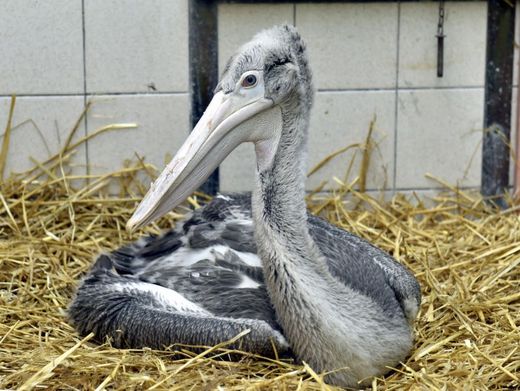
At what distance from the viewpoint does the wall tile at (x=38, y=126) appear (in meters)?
5.17

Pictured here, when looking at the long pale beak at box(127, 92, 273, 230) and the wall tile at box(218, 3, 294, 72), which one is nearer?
the long pale beak at box(127, 92, 273, 230)

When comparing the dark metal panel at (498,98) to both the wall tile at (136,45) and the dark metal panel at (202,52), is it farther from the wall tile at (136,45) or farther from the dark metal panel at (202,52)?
the wall tile at (136,45)

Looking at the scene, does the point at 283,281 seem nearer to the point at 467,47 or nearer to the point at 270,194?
the point at 270,194

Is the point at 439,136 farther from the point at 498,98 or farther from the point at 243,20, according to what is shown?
the point at 243,20

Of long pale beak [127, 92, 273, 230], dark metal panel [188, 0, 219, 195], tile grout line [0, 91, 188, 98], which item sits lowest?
long pale beak [127, 92, 273, 230]

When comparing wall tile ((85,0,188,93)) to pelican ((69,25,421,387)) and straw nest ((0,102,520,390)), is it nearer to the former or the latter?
straw nest ((0,102,520,390))

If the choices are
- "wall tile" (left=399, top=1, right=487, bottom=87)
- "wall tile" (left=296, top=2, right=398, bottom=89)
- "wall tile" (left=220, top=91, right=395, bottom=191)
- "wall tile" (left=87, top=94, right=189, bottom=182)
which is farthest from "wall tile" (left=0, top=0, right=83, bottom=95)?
"wall tile" (left=399, top=1, right=487, bottom=87)

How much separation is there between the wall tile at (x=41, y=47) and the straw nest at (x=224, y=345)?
32cm

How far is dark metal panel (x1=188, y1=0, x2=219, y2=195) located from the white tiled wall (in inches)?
1.8

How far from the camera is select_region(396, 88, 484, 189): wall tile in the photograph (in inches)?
212

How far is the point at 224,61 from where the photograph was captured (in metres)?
5.20

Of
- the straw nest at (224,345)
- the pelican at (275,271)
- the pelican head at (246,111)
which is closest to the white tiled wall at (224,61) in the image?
the straw nest at (224,345)

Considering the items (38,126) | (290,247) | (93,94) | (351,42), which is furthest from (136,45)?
(290,247)

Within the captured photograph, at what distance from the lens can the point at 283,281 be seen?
11.5ft
